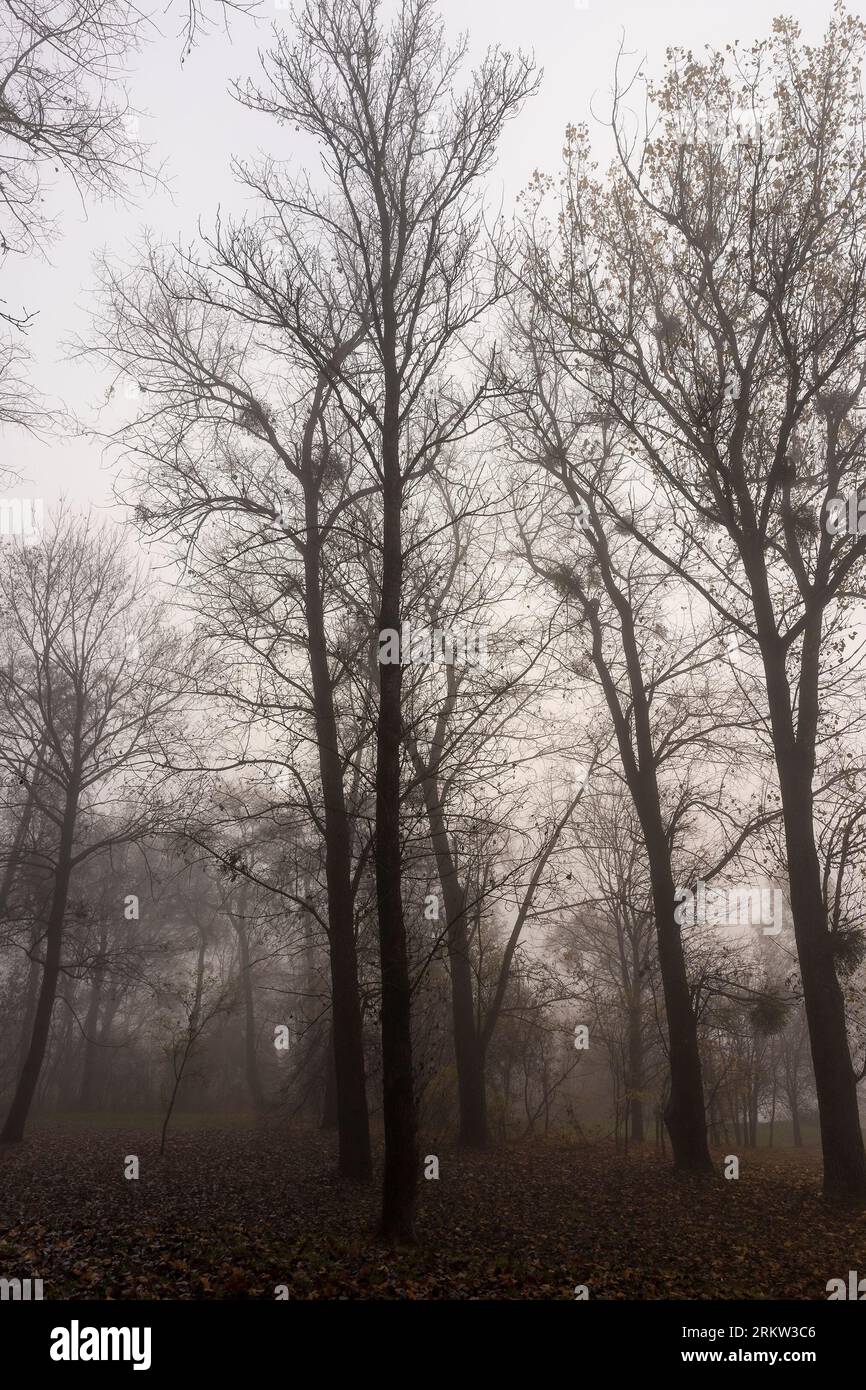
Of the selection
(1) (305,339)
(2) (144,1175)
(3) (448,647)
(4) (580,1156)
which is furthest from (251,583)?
(4) (580,1156)

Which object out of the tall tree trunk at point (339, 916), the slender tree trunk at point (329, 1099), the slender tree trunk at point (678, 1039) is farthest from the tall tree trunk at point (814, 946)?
the slender tree trunk at point (329, 1099)

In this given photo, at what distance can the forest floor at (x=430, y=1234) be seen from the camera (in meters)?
5.99

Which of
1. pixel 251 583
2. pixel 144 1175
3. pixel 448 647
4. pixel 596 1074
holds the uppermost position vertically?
pixel 251 583

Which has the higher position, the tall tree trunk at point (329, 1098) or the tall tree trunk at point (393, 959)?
the tall tree trunk at point (393, 959)

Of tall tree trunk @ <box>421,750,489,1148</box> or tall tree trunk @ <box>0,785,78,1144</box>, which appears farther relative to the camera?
tall tree trunk @ <box>0,785,78,1144</box>

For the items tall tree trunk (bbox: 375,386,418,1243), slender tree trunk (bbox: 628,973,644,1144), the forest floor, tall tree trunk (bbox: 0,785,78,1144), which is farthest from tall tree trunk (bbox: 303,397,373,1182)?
slender tree trunk (bbox: 628,973,644,1144)

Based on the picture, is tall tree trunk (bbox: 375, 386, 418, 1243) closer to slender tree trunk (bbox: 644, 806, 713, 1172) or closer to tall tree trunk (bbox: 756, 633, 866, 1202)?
tall tree trunk (bbox: 756, 633, 866, 1202)

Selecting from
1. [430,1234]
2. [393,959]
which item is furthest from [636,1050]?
[393,959]

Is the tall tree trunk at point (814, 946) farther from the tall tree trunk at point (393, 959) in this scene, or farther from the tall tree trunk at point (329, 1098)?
the tall tree trunk at point (329, 1098)

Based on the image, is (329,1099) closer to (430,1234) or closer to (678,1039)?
(678,1039)

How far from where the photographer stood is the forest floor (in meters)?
5.99
